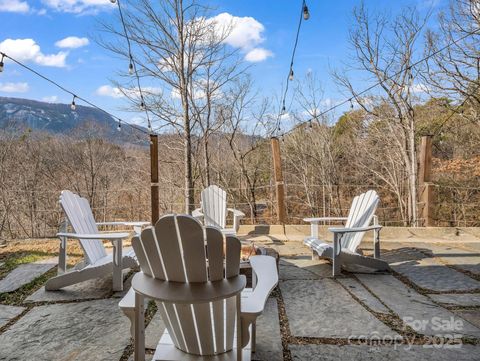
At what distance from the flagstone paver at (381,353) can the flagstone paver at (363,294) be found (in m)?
0.50

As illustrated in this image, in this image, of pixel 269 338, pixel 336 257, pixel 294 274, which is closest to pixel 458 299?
pixel 336 257

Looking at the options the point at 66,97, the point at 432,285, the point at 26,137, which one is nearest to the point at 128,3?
the point at 66,97

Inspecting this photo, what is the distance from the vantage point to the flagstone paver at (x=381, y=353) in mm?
1694

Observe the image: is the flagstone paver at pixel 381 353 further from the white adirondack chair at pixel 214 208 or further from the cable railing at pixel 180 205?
the cable railing at pixel 180 205

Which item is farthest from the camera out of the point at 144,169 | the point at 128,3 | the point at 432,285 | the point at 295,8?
the point at 144,169

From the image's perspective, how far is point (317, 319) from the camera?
2.16m

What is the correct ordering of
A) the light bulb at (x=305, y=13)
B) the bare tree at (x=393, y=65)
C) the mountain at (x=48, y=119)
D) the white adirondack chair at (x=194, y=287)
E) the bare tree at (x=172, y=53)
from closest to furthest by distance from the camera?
the white adirondack chair at (x=194, y=287) < the light bulb at (x=305, y=13) < the bare tree at (x=172, y=53) < the bare tree at (x=393, y=65) < the mountain at (x=48, y=119)

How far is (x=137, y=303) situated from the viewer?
142cm

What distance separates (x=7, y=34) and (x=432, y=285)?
522cm

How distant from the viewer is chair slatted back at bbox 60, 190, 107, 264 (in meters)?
2.77

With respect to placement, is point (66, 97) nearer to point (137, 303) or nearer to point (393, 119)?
point (137, 303)

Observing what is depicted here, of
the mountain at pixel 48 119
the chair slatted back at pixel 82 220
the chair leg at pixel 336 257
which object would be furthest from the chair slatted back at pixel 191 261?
the mountain at pixel 48 119

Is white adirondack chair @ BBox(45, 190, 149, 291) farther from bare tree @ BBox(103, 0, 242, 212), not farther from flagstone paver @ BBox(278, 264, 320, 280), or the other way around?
bare tree @ BBox(103, 0, 242, 212)

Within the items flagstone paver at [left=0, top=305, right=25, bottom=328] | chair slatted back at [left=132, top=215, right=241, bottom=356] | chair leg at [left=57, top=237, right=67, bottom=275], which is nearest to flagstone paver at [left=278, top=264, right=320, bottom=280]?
chair slatted back at [left=132, top=215, right=241, bottom=356]
